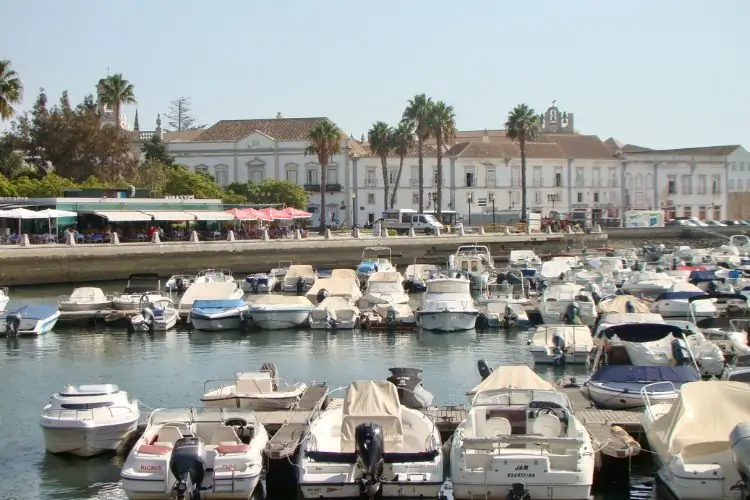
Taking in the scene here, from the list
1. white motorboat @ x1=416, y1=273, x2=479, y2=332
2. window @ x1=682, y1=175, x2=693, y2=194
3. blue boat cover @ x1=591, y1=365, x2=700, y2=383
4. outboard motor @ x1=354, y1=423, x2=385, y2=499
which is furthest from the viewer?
window @ x1=682, y1=175, x2=693, y2=194

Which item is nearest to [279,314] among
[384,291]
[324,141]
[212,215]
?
[384,291]

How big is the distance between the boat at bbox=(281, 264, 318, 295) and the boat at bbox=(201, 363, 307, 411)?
125ft

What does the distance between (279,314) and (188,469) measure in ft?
94.1

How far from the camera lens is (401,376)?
2767cm

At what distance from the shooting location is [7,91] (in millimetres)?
70188

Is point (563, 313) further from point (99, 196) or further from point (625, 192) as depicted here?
point (625, 192)

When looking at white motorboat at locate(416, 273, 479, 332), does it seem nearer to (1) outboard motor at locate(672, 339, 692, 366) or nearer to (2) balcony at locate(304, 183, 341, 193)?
(1) outboard motor at locate(672, 339, 692, 366)

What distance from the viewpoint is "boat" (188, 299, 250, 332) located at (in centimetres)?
4825

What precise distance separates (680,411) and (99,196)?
6715 centimetres

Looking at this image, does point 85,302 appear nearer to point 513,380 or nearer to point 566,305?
point 566,305

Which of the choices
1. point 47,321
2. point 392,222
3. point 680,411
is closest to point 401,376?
point 680,411

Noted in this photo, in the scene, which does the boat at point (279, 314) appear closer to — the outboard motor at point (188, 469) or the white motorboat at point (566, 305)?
the white motorboat at point (566, 305)

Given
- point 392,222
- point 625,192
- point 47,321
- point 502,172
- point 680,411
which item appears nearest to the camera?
point 680,411

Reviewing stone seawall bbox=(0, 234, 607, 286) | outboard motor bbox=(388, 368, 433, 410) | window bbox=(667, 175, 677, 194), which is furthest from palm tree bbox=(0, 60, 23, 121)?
window bbox=(667, 175, 677, 194)
